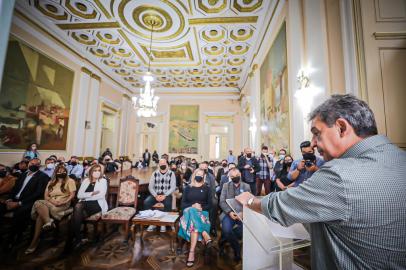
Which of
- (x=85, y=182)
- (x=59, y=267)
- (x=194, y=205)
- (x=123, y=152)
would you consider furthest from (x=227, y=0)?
(x=123, y=152)

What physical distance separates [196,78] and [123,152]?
6.57 metres

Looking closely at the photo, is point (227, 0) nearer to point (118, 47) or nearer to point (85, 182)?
point (118, 47)

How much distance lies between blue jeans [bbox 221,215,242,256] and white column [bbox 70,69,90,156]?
24.1 ft

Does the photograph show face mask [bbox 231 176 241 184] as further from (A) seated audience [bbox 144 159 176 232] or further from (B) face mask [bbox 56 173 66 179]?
(B) face mask [bbox 56 173 66 179]

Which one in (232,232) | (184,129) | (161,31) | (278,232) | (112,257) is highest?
(161,31)

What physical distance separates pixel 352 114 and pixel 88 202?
12.9ft

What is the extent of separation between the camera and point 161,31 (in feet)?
21.7

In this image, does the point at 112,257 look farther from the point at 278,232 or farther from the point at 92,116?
the point at 92,116

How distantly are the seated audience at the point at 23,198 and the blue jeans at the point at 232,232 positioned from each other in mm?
3357

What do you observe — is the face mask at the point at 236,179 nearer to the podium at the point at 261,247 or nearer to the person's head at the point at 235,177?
the person's head at the point at 235,177

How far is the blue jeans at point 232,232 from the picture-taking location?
278 cm

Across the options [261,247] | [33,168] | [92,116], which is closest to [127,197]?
[33,168]

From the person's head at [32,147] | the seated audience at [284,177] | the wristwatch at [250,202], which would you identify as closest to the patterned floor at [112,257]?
the seated audience at [284,177]

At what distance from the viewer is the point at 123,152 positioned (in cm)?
1181
